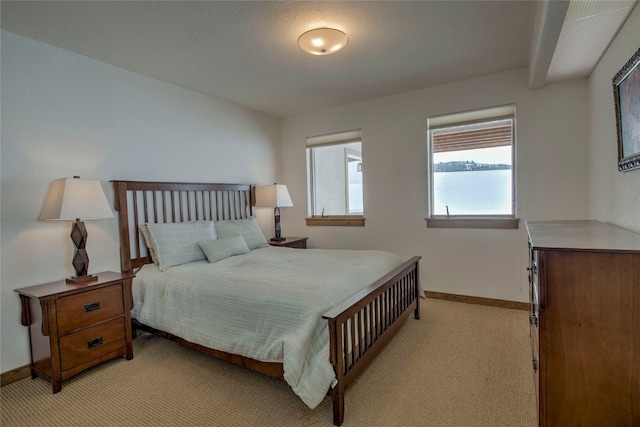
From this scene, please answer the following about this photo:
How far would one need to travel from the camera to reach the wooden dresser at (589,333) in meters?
1.28

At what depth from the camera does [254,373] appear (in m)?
2.26

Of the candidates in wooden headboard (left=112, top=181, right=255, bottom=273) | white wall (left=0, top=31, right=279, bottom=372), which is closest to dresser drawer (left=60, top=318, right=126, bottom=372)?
white wall (left=0, top=31, right=279, bottom=372)

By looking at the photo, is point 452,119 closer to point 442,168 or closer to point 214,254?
point 442,168

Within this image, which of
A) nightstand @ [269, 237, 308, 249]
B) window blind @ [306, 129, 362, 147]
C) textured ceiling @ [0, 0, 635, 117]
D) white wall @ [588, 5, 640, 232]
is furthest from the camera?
window blind @ [306, 129, 362, 147]

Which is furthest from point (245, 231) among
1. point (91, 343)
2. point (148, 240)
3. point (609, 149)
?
point (609, 149)

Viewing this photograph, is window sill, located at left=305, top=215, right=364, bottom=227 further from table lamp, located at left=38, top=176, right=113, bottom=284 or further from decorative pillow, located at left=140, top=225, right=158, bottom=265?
table lamp, located at left=38, top=176, right=113, bottom=284

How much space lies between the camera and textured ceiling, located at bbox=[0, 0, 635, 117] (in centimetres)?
207

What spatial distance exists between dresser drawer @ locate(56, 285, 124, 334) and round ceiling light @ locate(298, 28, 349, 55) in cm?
232

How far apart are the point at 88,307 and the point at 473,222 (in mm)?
3592

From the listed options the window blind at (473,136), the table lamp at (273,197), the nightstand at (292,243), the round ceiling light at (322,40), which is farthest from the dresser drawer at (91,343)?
the window blind at (473,136)

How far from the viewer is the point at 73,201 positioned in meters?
2.24

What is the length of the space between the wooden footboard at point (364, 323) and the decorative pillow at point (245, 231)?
168 centimetres

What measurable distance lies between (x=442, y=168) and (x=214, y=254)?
2707 mm

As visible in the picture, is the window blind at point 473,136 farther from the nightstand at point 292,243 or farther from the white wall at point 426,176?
the nightstand at point 292,243
